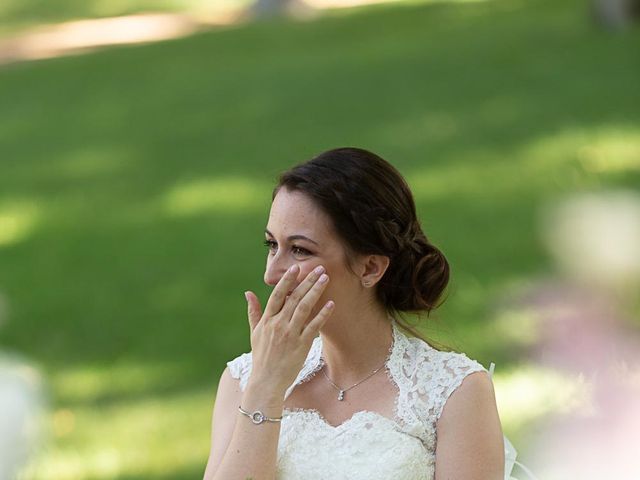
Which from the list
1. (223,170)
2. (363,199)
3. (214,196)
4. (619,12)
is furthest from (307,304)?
(619,12)

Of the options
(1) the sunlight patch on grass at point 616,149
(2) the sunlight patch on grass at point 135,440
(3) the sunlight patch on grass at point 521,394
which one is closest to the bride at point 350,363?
(3) the sunlight patch on grass at point 521,394

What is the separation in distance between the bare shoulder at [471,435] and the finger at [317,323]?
30 cm

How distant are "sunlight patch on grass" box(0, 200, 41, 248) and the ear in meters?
8.70

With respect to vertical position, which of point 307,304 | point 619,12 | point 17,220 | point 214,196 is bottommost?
point 307,304

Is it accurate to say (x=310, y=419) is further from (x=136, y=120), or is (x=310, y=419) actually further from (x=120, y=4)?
(x=120, y=4)

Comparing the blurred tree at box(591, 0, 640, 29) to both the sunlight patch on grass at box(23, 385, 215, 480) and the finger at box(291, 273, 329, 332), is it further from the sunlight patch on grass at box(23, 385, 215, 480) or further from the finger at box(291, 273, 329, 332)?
the finger at box(291, 273, 329, 332)

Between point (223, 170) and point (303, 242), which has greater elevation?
point (223, 170)

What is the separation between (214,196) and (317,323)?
9.50 m

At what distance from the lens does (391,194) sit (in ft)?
8.93

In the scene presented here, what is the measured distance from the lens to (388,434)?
2705 millimetres

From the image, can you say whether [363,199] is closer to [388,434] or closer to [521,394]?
[388,434]

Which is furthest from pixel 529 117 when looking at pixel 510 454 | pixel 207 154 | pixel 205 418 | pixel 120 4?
pixel 120 4

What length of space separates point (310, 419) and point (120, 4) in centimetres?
2775

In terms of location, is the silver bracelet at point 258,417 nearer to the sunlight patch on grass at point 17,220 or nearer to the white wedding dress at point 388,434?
the white wedding dress at point 388,434
